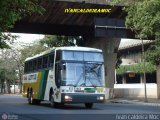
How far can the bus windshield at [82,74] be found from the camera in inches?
984

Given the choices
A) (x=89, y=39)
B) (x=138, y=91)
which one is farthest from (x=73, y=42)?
(x=138, y=91)

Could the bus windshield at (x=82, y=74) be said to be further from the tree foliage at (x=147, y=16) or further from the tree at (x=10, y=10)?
the tree at (x=10, y=10)

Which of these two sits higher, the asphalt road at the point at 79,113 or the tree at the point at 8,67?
the tree at the point at 8,67

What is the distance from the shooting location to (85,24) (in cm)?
4053

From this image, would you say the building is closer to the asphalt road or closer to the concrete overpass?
the concrete overpass

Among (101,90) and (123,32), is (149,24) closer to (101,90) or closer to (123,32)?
(101,90)

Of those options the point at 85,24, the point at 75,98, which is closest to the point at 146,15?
the point at 75,98

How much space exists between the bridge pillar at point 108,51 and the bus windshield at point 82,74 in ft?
63.2

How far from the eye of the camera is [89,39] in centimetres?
4588

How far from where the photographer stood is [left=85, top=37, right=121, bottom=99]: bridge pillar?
45.2 metres

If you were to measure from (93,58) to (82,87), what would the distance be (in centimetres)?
204

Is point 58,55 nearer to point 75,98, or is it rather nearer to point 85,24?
point 75,98

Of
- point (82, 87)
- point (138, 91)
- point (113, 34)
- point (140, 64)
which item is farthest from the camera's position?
point (140, 64)

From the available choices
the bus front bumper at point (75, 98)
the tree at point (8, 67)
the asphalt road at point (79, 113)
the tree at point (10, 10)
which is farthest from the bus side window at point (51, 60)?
the tree at point (8, 67)
